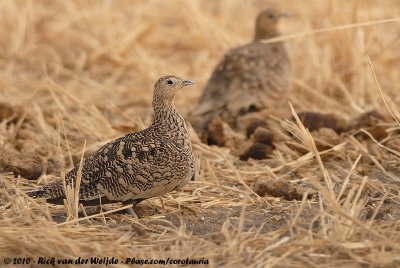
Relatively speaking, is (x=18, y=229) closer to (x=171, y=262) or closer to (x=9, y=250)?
(x=9, y=250)

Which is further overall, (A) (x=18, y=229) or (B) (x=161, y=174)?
(B) (x=161, y=174)

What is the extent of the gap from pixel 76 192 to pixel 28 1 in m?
5.81

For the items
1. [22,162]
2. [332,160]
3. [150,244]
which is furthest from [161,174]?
[332,160]

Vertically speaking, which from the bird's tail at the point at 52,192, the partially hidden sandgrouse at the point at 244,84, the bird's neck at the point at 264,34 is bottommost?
the bird's tail at the point at 52,192

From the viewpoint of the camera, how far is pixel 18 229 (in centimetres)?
427

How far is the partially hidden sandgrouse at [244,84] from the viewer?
759 cm

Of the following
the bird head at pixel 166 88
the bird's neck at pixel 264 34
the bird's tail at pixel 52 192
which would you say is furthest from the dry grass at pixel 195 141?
the bird head at pixel 166 88

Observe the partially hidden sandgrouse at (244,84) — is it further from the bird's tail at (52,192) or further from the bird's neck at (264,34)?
the bird's tail at (52,192)

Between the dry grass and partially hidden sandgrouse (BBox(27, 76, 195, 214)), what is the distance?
0.14 m

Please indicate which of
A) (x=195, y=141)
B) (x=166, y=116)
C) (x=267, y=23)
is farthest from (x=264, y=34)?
(x=166, y=116)

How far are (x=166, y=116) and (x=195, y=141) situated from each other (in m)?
1.38

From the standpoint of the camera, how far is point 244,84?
304 inches

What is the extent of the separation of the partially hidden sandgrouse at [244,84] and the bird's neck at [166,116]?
7.51 ft

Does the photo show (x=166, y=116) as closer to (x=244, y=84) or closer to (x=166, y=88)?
(x=166, y=88)
